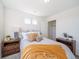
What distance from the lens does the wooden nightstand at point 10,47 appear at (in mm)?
2836

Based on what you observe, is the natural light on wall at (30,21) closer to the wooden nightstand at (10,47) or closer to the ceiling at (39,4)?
the ceiling at (39,4)

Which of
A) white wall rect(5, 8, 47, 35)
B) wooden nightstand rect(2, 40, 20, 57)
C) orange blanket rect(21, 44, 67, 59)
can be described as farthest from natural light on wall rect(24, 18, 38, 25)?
orange blanket rect(21, 44, 67, 59)

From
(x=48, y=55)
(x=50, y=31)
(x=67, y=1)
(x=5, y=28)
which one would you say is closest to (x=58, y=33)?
(x=50, y=31)

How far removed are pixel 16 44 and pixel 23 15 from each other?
181 centimetres

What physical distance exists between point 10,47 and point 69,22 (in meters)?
3.32

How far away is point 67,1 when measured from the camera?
2.57 m

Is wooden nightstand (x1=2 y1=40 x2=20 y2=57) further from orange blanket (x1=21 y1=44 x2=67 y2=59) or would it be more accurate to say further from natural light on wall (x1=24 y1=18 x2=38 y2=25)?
orange blanket (x1=21 y1=44 x2=67 y2=59)

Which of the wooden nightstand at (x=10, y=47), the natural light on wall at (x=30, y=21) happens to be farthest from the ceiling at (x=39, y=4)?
the wooden nightstand at (x=10, y=47)

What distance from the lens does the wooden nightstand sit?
9.30 ft

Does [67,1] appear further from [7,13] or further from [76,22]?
[7,13]

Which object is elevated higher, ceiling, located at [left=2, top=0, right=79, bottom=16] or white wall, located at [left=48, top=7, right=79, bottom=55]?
ceiling, located at [left=2, top=0, right=79, bottom=16]

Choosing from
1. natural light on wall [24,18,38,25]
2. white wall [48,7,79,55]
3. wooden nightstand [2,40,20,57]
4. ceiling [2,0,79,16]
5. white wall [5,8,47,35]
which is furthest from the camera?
natural light on wall [24,18,38,25]

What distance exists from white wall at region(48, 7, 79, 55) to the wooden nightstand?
2747mm

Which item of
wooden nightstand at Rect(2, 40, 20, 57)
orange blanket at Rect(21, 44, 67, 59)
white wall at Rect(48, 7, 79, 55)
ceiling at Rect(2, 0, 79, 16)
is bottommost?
wooden nightstand at Rect(2, 40, 20, 57)
